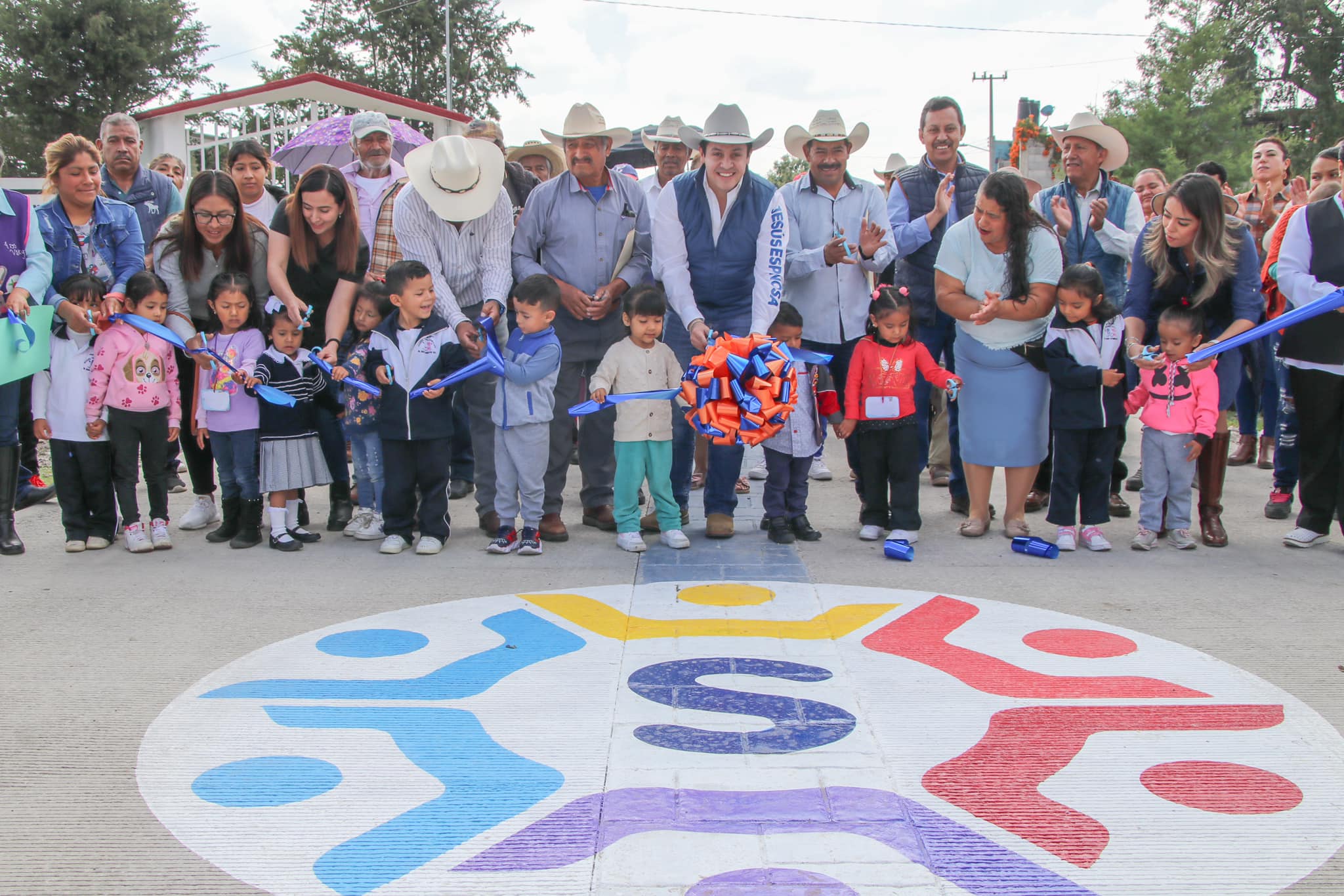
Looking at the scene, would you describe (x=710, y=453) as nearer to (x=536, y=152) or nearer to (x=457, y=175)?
(x=457, y=175)

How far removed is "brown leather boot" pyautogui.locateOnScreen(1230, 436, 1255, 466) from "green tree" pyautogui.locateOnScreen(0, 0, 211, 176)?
26.5 m

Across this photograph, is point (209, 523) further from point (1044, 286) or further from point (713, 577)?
point (1044, 286)

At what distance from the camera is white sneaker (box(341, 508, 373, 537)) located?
19.0 feet

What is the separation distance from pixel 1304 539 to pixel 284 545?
5.09 meters

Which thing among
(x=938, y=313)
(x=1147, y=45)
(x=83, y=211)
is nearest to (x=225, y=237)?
(x=83, y=211)

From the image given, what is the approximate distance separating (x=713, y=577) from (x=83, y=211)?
3.78 meters

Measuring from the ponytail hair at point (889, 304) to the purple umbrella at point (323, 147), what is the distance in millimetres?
7199

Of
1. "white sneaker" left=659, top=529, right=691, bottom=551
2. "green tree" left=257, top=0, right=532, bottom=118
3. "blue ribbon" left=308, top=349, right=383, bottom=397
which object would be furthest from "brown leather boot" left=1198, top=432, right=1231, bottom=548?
"green tree" left=257, top=0, right=532, bottom=118

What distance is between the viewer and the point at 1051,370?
5492 millimetres

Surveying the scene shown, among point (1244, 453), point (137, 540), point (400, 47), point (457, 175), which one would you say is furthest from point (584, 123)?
point (400, 47)

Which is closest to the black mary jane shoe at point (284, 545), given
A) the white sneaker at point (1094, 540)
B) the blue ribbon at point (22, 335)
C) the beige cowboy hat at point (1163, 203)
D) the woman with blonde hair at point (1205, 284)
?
the blue ribbon at point (22, 335)

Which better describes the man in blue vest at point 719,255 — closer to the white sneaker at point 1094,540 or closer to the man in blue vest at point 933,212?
the man in blue vest at point 933,212

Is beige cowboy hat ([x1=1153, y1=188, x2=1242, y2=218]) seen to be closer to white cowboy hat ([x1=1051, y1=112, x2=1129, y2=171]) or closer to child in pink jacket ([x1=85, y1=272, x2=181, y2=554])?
white cowboy hat ([x1=1051, y1=112, x2=1129, y2=171])

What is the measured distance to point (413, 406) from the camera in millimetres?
5465
